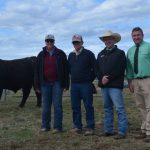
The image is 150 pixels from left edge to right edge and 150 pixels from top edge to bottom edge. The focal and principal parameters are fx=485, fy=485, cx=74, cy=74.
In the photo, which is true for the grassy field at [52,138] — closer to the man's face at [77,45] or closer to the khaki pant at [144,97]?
the khaki pant at [144,97]

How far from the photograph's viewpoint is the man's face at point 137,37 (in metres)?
9.44

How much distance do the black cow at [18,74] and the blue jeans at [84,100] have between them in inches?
247

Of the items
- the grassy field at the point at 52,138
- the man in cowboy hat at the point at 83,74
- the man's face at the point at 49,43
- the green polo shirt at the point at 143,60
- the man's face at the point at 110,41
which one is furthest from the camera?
the man's face at the point at 49,43

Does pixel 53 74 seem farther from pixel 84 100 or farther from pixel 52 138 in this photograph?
pixel 52 138

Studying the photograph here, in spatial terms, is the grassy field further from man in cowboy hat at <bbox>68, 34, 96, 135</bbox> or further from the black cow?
the black cow

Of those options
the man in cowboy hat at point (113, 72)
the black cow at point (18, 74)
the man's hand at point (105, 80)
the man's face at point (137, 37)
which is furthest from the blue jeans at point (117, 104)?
the black cow at point (18, 74)

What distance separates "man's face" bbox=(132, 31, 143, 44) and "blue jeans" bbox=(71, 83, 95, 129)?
148 cm

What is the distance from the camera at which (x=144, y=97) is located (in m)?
9.67

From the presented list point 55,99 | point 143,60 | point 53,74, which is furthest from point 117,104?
point 53,74

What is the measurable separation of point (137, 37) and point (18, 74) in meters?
8.20

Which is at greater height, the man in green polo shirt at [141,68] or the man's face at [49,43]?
the man's face at [49,43]

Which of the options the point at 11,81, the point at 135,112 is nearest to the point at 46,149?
the point at 135,112

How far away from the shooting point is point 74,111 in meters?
10.7

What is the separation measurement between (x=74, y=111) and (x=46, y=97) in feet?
2.30
